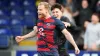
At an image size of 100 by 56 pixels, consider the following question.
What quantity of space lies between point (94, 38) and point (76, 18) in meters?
1.75

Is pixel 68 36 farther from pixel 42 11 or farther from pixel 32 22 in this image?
pixel 32 22

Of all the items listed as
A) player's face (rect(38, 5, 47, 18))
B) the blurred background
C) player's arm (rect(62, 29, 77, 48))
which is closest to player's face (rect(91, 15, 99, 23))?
the blurred background

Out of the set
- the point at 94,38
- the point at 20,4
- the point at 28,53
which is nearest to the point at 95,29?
the point at 94,38

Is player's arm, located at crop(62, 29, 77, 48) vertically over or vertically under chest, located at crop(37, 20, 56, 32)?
under

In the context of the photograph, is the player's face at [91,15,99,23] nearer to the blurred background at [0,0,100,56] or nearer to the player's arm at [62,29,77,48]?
the blurred background at [0,0,100,56]

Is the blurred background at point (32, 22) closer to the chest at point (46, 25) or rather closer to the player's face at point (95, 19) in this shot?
the player's face at point (95, 19)

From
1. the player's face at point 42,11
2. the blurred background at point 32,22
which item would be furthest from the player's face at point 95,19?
the player's face at point 42,11

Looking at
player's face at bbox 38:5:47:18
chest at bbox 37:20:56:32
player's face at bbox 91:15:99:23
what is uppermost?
player's face at bbox 91:15:99:23

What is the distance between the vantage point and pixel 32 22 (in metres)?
12.2

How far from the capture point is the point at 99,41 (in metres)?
9.48

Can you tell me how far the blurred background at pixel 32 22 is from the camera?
31.3 feet

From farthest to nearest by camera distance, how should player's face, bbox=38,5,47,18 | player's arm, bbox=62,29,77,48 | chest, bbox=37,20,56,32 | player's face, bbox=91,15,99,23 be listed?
player's face, bbox=91,15,99,23, player's arm, bbox=62,29,77,48, chest, bbox=37,20,56,32, player's face, bbox=38,5,47,18

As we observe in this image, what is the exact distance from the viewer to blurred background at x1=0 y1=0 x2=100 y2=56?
9.55m

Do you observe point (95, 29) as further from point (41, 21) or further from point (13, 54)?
point (41, 21)
